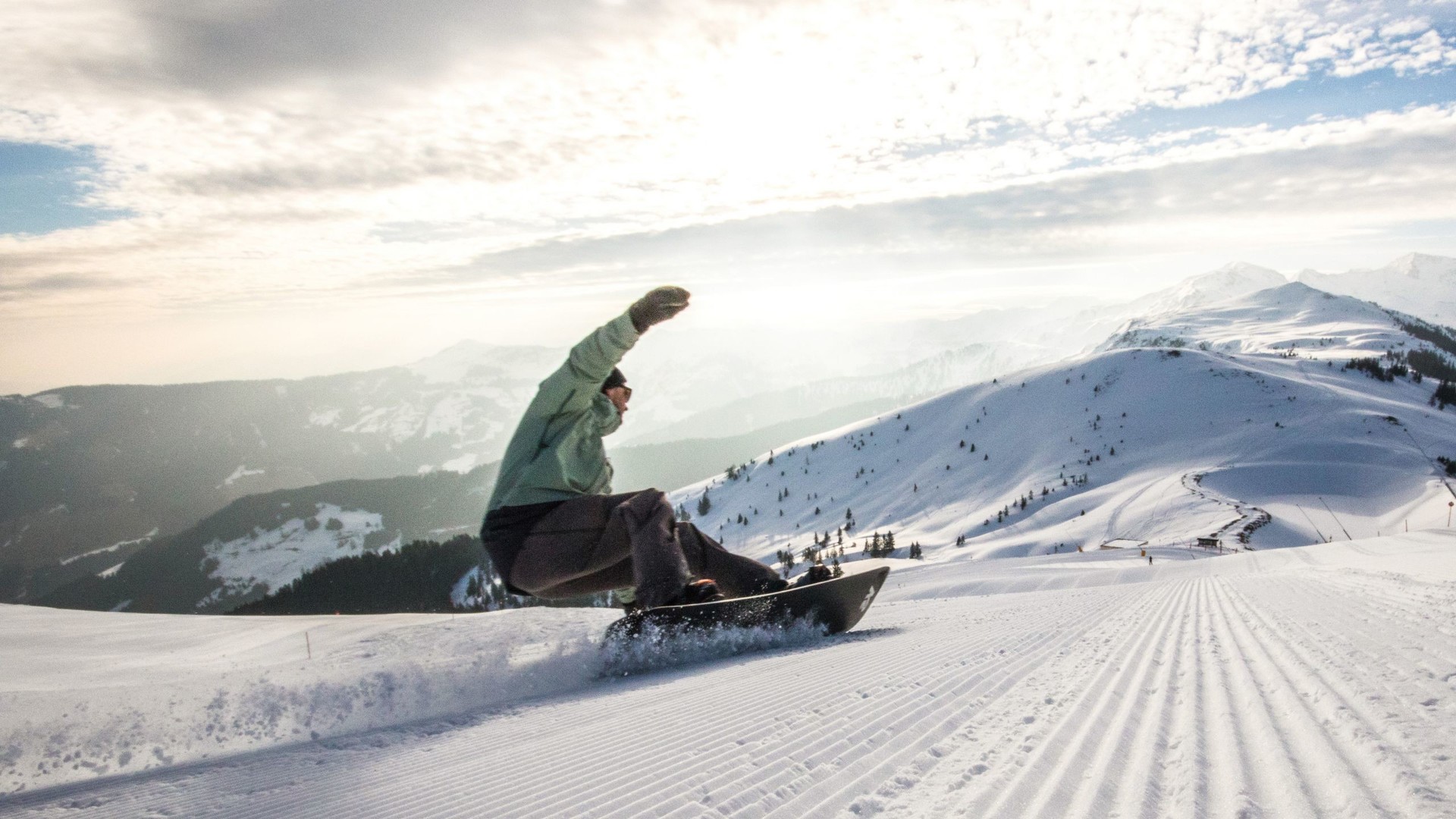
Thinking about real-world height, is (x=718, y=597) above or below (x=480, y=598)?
above

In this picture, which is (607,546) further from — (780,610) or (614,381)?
(780,610)

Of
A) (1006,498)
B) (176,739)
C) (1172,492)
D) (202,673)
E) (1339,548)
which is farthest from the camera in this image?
(1006,498)

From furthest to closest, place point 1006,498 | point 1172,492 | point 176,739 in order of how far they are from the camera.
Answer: point 1006,498 → point 1172,492 → point 176,739

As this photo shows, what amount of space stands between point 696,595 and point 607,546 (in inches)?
35.5

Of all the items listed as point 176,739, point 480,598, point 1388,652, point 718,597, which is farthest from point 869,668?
point 480,598

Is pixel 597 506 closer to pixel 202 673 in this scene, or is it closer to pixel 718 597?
pixel 718 597

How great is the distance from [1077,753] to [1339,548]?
1184 inches

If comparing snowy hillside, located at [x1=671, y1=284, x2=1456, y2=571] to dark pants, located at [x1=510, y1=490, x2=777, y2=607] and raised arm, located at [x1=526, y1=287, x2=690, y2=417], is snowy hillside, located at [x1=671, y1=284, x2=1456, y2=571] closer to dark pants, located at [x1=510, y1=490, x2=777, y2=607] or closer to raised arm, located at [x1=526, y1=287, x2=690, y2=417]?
dark pants, located at [x1=510, y1=490, x2=777, y2=607]

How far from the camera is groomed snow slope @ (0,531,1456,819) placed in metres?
2.62

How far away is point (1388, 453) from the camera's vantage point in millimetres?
87812

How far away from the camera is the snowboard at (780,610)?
594 centimetres

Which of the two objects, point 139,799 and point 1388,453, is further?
point 1388,453

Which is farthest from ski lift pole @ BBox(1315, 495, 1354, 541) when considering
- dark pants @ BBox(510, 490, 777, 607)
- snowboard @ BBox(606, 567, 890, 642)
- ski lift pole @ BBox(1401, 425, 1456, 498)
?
dark pants @ BBox(510, 490, 777, 607)

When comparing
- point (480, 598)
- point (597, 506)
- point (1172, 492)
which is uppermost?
point (597, 506)
